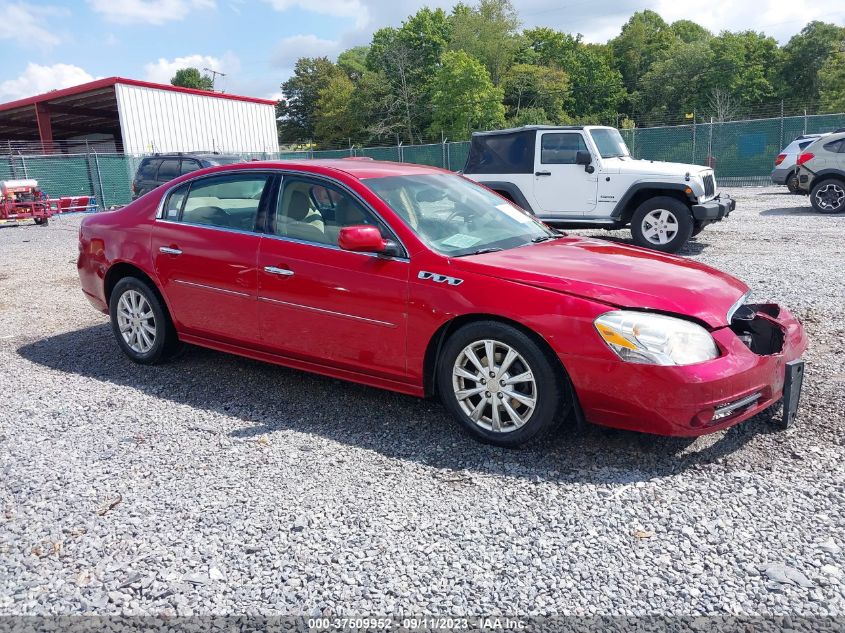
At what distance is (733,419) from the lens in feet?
11.2

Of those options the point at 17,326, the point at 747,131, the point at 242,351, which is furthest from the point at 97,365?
the point at 747,131

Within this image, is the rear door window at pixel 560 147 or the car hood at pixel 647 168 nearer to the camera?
the car hood at pixel 647 168

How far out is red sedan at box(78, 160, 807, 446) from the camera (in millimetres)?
3363

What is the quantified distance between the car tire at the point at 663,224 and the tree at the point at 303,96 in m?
69.5

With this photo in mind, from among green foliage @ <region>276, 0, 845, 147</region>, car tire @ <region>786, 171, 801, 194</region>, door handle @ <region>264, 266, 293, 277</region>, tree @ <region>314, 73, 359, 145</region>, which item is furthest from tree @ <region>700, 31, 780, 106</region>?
door handle @ <region>264, 266, 293, 277</region>

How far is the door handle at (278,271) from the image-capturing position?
14.2 feet

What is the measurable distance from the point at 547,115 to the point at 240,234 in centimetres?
6671

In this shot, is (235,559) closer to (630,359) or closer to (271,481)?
(271,481)

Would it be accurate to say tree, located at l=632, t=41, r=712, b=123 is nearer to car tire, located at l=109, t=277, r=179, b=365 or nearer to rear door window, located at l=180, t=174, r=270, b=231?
rear door window, located at l=180, t=174, r=270, b=231

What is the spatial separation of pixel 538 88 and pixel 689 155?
45653 millimetres

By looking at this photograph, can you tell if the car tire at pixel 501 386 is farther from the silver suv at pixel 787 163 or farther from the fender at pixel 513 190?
the silver suv at pixel 787 163

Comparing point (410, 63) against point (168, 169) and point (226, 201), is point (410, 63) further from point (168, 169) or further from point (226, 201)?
point (226, 201)

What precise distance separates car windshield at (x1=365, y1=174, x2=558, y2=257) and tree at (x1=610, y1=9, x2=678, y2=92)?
84.4m

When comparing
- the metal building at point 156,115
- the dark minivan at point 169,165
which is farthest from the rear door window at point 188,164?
the metal building at point 156,115
